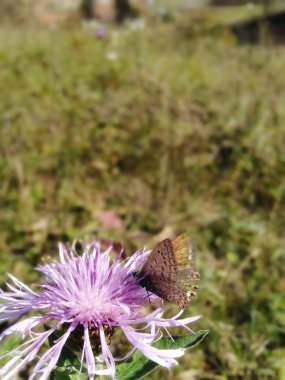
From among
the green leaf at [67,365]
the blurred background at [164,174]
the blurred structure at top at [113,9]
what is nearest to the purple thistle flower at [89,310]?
the green leaf at [67,365]

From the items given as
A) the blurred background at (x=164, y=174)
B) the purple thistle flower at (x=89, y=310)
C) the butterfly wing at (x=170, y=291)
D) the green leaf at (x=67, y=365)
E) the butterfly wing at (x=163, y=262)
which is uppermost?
the butterfly wing at (x=163, y=262)

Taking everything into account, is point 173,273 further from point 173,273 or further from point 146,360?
point 146,360

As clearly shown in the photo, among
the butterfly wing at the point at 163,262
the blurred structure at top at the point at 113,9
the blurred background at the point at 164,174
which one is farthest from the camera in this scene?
the blurred structure at top at the point at 113,9

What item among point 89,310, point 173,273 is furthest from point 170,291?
point 89,310

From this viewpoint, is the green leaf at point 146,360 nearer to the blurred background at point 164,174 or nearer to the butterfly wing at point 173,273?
the butterfly wing at point 173,273

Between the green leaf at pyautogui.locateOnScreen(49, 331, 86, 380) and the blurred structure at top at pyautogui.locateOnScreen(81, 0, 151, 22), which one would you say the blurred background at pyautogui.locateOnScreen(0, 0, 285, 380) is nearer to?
the green leaf at pyautogui.locateOnScreen(49, 331, 86, 380)

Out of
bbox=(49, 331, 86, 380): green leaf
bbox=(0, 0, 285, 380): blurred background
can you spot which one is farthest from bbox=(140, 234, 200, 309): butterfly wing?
bbox=(0, 0, 285, 380): blurred background
